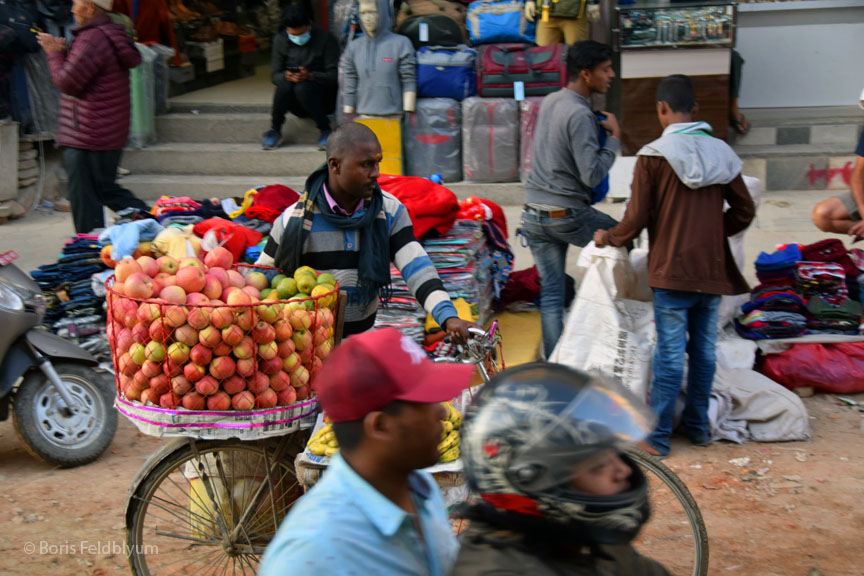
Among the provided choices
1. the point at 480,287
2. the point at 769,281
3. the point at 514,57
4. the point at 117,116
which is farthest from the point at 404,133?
the point at 769,281

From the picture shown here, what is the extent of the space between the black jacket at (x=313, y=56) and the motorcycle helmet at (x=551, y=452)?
28.2 feet

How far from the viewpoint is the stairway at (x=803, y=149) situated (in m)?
9.31

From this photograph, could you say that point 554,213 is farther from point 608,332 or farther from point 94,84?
point 94,84

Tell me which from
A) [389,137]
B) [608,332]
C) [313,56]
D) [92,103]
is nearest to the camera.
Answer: [608,332]

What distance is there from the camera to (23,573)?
159 inches

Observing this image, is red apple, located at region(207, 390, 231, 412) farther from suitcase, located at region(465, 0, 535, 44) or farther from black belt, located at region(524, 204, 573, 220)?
suitcase, located at region(465, 0, 535, 44)

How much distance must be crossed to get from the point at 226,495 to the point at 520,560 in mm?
2235

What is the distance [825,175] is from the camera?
9.33m

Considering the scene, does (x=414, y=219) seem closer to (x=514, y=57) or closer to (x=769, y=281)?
(x=769, y=281)

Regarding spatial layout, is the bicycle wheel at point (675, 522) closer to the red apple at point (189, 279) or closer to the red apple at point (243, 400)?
the red apple at point (243, 400)

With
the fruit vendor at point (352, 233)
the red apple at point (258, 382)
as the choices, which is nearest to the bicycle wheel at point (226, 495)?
the red apple at point (258, 382)

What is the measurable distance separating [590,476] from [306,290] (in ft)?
6.73

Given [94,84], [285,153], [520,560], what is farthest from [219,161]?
[520,560]

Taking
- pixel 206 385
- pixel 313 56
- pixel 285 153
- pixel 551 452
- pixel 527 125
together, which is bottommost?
pixel 285 153
